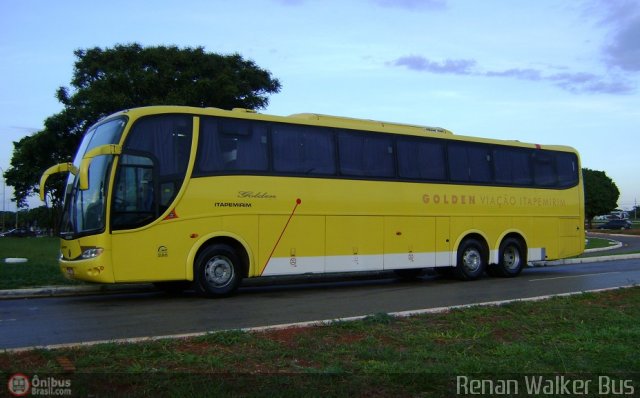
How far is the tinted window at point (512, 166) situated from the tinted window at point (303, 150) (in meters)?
5.33

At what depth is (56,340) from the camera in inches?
273

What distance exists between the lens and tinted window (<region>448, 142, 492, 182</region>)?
49.3 feet

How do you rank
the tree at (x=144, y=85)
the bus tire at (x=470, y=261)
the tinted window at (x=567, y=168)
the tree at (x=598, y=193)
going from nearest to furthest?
the bus tire at (x=470, y=261) < the tinted window at (x=567, y=168) < the tree at (x=144, y=85) < the tree at (x=598, y=193)

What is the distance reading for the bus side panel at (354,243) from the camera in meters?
12.8

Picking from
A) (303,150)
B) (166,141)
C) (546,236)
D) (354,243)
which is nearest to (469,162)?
(546,236)

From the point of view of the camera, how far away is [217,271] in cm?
1140

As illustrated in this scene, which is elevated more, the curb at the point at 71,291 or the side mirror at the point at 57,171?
the side mirror at the point at 57,171

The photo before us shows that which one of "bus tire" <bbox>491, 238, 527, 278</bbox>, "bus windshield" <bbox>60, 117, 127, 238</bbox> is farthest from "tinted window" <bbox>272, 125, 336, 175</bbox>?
"bus tire" <bbox>491, 238, 527, 278</bbox>

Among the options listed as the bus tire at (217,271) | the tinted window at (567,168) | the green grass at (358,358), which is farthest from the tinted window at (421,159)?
the green grass at (358,358)

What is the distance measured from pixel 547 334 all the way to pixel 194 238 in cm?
649

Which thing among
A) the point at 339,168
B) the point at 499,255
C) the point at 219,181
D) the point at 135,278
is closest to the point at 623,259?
the point at 499,255

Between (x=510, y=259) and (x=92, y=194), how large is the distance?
1088cm

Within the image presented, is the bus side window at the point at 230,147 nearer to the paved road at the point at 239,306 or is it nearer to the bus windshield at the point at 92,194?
the bus windshield at the point at 92,194

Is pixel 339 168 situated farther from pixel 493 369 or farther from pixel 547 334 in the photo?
pixel 493 369
